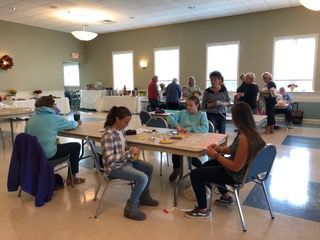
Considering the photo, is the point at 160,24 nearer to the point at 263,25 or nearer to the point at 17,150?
the point at 263,25

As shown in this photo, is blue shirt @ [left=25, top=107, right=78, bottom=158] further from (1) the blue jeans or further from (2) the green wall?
(2) the green wall

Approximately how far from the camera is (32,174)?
2580 millimetres

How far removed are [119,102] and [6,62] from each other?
12.9ft

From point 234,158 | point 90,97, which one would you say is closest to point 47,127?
point 234,158

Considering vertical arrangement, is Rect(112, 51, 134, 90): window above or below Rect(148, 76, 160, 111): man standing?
above

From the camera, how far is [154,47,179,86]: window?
949 centimetres

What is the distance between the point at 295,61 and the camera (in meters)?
7.53

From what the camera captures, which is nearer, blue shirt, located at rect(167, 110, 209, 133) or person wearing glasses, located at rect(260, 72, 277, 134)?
blue shirt, located at rect(167, 110, 209, 133)

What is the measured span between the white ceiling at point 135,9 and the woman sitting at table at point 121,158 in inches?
212

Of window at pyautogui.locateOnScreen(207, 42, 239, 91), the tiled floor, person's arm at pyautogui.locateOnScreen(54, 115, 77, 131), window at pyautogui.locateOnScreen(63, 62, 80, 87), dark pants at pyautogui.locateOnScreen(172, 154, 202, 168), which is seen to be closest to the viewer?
the tiled floor

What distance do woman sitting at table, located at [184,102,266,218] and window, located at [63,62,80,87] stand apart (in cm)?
1077

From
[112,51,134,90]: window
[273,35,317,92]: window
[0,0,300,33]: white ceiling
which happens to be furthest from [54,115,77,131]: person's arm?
[112,51,134,90]: window

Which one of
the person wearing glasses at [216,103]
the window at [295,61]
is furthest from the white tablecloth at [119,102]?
the person wearing glasses at [216,103]

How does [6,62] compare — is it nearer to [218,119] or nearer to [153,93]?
[153,93]
